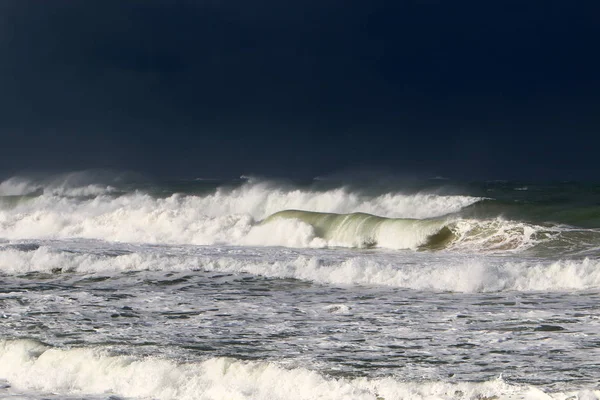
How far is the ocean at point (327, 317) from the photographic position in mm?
8375

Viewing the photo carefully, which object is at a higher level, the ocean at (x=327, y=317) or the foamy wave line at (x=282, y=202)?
the foamy wave line at (x=282, y=202)

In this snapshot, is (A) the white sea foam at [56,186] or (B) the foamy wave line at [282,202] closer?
(B) the foamy wave line at [282,202]

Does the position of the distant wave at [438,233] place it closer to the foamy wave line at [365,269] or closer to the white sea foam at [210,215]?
the white sea foam at [210,215]

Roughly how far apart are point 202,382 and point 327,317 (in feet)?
12.1

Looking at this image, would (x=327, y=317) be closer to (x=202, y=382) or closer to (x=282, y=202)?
(x=202, y=382)

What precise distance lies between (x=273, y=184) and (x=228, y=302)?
1063 inches

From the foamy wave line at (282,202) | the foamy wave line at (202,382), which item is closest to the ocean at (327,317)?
the foamy wave line at (202,382)

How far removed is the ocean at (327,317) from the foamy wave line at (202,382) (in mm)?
20

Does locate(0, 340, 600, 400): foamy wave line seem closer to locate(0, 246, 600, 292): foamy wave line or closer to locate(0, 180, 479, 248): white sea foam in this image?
locate(0, 246, 600, 292): foamy wave line

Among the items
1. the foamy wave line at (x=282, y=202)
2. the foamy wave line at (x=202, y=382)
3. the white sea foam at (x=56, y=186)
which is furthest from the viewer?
the white sea foam at (x=56, y=186)

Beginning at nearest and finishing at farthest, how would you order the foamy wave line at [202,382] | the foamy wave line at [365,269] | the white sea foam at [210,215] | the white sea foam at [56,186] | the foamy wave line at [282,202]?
the foamy wave line at [202,382]
the foamy wave line at [365,269]
the white sea foam at [210,215]
the foamy wave line at [282,202]
the white sea foam at [56,186]

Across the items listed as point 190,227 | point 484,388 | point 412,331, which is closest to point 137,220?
point 190,227

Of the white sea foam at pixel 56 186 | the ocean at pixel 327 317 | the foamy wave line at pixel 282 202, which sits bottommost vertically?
the ocean at pixel 327 317

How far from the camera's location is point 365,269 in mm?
16109
